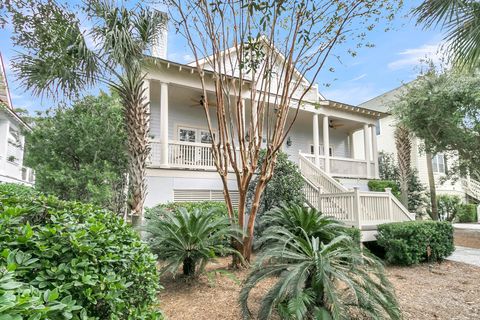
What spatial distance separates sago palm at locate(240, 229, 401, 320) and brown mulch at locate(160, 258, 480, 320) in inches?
33.3

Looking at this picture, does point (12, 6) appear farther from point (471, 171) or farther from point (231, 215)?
point (471, 171)

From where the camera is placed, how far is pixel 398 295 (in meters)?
5.16

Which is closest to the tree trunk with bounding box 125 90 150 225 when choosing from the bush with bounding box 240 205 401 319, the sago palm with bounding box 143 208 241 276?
the sago palm with bounding box 143 208 241 276

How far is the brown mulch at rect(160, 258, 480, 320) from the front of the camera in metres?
4.26

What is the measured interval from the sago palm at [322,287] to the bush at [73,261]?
1.43 m

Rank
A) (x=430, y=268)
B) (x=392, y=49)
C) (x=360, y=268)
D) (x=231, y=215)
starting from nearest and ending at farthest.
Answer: (x=360, y=268)
(x=231, y=215)
(x=430, y=268)
(x=392, y=49)

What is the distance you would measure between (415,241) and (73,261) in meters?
7.80

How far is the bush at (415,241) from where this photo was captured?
7.34 meters

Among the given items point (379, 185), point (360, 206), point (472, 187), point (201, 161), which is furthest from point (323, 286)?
point (472, 187)

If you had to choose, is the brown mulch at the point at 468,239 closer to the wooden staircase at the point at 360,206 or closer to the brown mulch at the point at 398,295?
the wooden staircase at the point at 360,206

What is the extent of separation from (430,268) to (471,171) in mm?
9005

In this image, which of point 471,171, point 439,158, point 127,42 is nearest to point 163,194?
point 127,42

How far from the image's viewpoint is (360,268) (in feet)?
12.1

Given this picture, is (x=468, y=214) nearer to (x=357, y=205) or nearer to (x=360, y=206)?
(x=360, y=206)
